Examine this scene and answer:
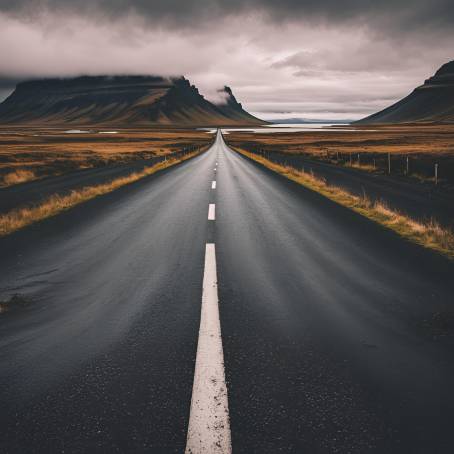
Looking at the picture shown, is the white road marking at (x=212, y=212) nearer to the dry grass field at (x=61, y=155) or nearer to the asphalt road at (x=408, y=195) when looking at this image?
the asphalt road at (x=408, y=195)

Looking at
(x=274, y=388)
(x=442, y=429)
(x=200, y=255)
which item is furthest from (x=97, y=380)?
(x=200, y=255)

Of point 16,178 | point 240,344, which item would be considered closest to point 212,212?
point 240,344

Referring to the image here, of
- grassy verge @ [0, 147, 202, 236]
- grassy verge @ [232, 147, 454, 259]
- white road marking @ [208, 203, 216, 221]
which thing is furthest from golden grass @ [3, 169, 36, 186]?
grassy verge @ [232, 147, 454, 259]

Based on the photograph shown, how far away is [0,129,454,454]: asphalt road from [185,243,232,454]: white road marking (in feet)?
0.20

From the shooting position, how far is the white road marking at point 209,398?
2633 millimetres

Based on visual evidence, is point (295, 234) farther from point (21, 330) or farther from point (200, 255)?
point (21, 330)

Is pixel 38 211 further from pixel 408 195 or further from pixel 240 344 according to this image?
pixel 408 195

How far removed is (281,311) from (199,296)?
3.69ft

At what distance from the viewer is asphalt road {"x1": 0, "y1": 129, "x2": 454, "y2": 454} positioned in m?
2.75

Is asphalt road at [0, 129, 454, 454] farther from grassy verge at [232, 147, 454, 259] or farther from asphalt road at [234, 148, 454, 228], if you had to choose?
asphalt road at [234, 148, 454, 228]

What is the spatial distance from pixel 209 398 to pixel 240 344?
3.06 ft

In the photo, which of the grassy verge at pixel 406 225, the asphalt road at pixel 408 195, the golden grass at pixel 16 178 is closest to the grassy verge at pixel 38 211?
the golden grass at pixel 16 178

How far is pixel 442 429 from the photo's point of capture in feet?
9.05

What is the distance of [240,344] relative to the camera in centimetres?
398
